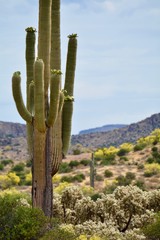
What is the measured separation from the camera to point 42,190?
1284cm

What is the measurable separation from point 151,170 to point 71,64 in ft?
77.1

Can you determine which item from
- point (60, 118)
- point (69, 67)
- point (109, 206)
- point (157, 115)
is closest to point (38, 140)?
point (60, 118)

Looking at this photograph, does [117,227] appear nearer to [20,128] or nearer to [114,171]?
[114,171]

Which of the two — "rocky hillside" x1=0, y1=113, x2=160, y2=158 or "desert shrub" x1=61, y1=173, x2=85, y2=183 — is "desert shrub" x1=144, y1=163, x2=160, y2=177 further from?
"rocky hillside" x1=0, y1=113, x2=160, y2=158

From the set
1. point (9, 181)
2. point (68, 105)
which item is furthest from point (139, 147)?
point (68, 105)

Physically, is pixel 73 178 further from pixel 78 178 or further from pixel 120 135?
pixel 120 135

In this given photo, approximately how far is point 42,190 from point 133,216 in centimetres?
377

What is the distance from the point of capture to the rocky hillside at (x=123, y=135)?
8356cm

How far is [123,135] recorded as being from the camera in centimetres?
8912

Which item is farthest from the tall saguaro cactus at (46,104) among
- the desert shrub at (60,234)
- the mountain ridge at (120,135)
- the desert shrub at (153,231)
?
the mountain ridge at (120,135)

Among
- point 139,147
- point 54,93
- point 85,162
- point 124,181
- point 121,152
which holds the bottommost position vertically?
point 124,181

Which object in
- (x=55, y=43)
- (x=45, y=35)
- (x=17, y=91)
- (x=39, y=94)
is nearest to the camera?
(x=39, y=94)

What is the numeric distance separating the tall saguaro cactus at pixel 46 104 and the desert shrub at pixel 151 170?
875 inches

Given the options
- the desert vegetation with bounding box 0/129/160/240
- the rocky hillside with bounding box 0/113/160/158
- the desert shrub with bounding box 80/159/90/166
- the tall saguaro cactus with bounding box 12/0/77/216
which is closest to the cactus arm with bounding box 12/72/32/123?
the tall saguaro cactus with bounding box 12/0/77/216
